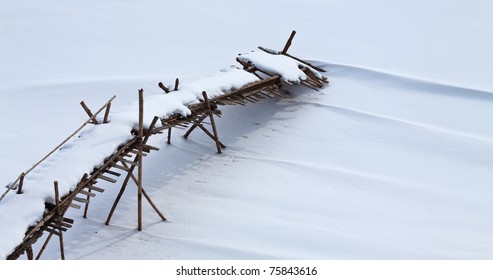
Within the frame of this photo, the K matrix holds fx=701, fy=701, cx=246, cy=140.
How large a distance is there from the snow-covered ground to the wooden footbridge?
318mm

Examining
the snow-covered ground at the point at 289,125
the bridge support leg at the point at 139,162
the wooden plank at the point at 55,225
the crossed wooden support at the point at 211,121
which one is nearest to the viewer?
the wooden plank at the point at 55,225

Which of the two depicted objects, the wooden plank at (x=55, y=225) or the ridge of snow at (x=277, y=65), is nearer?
the wooden plank at (x=55, y=225)

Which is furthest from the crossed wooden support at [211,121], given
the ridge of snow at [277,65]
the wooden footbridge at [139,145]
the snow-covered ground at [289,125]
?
the ridge of snow at [277,65]

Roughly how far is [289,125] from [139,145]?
12.4 ft

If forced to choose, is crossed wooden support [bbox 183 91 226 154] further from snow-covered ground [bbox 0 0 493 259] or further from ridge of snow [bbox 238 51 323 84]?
ridge of snow [bbox 238 51 323 84]

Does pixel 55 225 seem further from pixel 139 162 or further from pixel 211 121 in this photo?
pixel 211 121

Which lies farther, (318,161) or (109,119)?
(318,161)

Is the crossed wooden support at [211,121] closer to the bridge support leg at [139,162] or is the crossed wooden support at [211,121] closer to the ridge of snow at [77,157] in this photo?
the ridge of snow at [77,157]

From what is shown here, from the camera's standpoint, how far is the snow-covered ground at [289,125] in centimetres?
866

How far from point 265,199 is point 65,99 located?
4781 millimetres

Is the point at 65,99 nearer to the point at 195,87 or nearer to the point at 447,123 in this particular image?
the point at 195,87

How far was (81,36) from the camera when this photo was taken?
15.1 metres

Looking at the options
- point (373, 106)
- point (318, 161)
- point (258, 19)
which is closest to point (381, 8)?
point (258, 19)

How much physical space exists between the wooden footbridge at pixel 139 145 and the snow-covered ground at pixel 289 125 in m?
0.32
